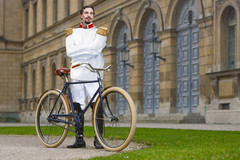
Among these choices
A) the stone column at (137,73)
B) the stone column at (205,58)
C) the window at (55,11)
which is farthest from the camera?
the window at (55,11)

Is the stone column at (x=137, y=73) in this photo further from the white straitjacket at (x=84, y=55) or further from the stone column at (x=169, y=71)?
the white straitjacket at (x=84, y=55)

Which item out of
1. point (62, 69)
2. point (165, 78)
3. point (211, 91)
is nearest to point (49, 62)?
point (165, 78)

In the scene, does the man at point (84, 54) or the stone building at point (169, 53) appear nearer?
the man at point (84, 54)

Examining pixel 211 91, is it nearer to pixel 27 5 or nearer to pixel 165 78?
pixel 165 78

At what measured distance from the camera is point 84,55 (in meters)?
7.16

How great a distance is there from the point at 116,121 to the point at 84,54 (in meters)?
1.25

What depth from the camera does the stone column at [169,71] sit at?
21.6m

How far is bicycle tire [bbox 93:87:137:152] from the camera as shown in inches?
236

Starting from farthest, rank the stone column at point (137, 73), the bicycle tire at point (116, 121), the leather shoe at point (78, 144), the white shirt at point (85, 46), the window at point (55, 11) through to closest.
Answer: the window at point (55, 11)
the stone column at point (137, 73)
the white shirt at point (85, 46)
the leather shoe at point (78, 144)
the bicycle tire at point (116, 121)

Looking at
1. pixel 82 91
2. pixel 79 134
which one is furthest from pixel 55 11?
pixel 79 134

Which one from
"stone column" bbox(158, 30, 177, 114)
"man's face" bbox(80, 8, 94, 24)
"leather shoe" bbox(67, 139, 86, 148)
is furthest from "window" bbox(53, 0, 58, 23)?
"leather shoe" bbox(67, 139, 86, 148)

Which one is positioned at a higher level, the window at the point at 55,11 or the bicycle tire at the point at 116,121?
the window at the point at 55,11

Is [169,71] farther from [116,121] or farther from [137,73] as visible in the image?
[116,121]

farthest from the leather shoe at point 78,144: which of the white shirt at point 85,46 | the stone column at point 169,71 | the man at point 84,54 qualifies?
the stone column at point 169,71
